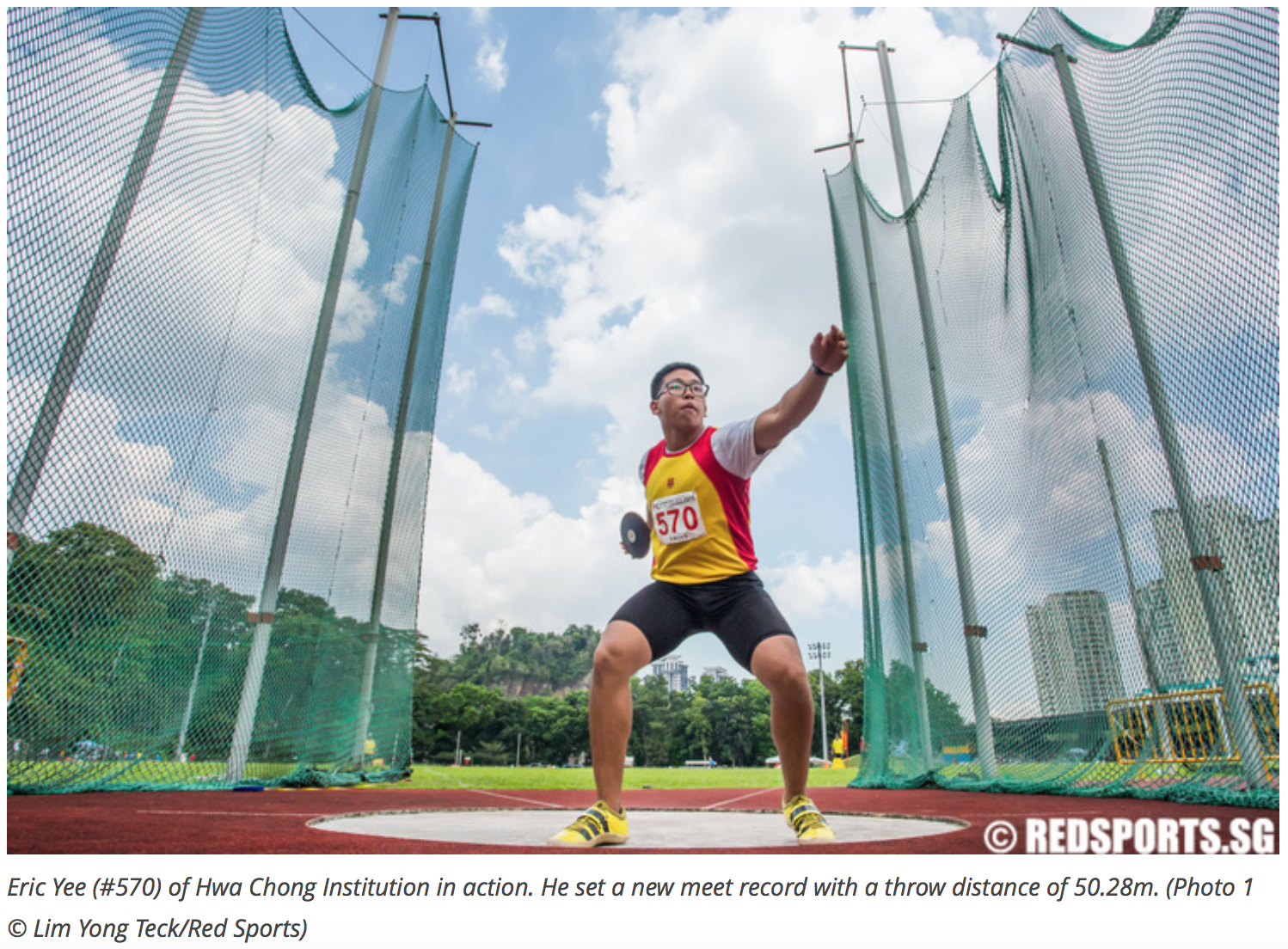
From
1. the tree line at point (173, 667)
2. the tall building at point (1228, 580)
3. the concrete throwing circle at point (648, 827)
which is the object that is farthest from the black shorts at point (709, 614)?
the tree line at point (173, 667)

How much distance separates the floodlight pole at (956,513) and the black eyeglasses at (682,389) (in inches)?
146

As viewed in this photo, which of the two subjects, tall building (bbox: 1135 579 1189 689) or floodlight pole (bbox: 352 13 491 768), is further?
A: floodlight pole (bbox: 352 13 491 768)

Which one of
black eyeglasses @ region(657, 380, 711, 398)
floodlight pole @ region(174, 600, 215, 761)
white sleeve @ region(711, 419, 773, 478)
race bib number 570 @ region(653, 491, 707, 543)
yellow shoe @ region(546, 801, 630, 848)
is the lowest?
yellow shoe @ region(546, 801, 630, 848)

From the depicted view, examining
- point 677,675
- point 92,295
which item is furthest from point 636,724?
point 677,675

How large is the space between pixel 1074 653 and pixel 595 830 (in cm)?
352

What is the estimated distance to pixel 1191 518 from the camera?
121 inches

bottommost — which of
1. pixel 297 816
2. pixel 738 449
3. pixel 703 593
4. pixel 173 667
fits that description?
pixel 297 816

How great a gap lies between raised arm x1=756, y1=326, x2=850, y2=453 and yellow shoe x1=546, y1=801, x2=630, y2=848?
1217 mm

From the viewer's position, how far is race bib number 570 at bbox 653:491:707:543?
2.46 meters

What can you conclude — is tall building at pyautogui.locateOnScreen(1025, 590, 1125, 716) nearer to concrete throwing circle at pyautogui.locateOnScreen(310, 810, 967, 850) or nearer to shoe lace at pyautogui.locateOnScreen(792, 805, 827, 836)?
concrete throwing circle at pyautogui.locateOnScreen(310, 810, 967, 850)

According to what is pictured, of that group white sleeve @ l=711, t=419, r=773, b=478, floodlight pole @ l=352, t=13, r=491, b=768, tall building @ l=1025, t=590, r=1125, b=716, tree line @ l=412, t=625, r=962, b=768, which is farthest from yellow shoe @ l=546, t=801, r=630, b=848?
tree line @ l=412, t=625, r=962, b=768

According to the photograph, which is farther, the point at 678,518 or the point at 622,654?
the point at 678,518

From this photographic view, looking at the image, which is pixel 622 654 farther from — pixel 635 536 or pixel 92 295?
pixel 92 295
